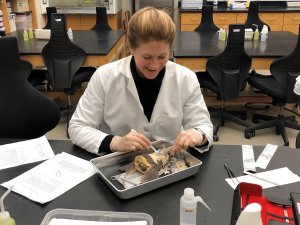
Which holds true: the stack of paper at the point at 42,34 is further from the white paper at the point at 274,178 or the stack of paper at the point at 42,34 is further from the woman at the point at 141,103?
the white paper at the point at 274,178

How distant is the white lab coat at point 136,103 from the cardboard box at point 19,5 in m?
3.68

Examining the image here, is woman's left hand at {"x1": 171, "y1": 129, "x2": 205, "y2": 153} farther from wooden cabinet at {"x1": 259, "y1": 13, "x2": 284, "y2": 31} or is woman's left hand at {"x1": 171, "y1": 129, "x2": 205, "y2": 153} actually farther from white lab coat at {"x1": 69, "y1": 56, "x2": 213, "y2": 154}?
wooden cabinet at {"x1": 259, "y1": 13, "x2": 284, "y2": 31}

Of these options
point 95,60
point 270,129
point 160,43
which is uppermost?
point 160,43

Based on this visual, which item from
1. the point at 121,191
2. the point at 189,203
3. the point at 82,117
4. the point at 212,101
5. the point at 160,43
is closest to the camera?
the point at 189,203

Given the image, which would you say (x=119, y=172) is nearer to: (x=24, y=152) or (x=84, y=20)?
(x=24, y=152)

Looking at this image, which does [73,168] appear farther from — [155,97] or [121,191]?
[155,97]

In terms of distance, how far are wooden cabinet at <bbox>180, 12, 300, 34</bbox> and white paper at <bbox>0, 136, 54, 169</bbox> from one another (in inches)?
174

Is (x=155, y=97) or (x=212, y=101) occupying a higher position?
(x=155, y=97)

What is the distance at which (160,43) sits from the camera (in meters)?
1.20

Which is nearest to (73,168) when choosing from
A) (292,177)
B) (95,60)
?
(292,177)

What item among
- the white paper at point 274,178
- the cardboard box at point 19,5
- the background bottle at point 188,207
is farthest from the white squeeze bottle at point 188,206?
the cardboard box at point 19,5

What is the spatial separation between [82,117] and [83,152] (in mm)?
167

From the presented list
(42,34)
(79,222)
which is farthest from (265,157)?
(42,34)

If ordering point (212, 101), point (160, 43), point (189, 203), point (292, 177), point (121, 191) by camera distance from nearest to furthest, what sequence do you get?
point (189, 203) → point (121, 191) → point (292, 177) → point (160, 43) → point (212, 101)
